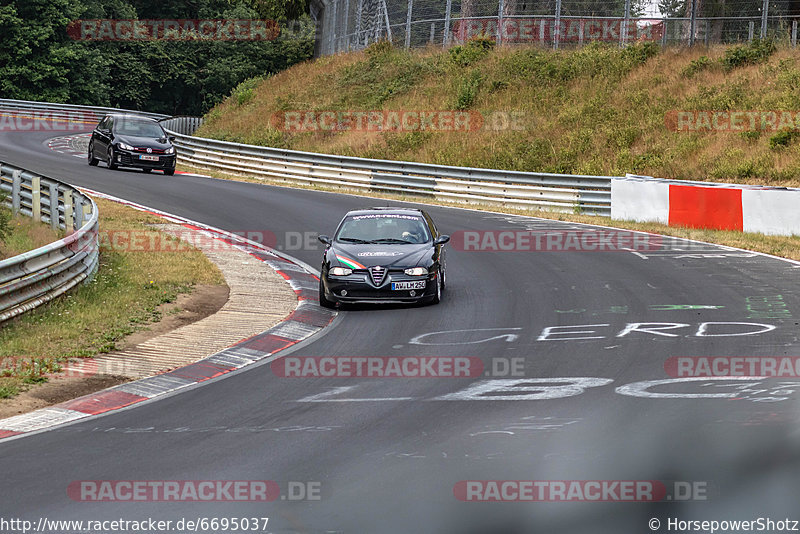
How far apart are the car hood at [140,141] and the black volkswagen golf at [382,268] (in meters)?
17.9

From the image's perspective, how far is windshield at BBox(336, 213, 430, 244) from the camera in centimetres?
1590

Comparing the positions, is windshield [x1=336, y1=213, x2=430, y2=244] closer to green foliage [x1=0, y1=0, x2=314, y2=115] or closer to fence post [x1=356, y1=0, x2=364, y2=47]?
fence post [x1=356, y1=0, x2=364, y2=47]

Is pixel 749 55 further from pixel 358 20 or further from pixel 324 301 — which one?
pixel 324 301

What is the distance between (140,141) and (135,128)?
25.8 inches

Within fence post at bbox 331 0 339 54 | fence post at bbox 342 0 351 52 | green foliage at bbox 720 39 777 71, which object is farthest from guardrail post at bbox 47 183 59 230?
fence post at bbox 331 0 339 54

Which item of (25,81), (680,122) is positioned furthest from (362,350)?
(25,81)

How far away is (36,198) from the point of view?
66.7 ft

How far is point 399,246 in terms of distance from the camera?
15570 millimetres

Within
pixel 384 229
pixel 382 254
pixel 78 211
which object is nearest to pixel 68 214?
pixel 78 211

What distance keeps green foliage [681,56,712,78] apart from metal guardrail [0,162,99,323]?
2285 centimetres

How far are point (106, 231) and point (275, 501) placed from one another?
14840 mm

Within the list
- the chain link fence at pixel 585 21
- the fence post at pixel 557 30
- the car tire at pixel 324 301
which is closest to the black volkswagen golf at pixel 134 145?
the chain link fence at pixel 585 21

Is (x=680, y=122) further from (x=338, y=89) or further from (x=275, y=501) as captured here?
(x=275, y=501)

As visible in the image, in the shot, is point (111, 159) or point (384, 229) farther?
point (111, 159)
